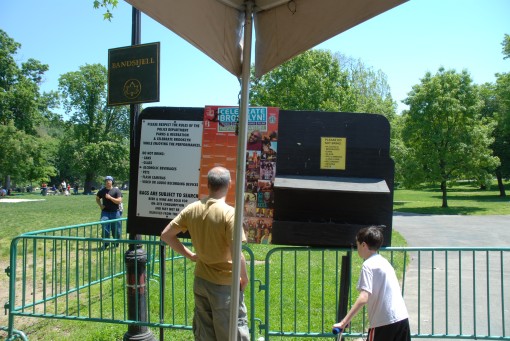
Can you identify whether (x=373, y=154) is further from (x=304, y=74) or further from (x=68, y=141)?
(x=68, y=141)

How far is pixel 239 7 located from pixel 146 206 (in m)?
2.79

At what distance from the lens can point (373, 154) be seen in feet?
13.9

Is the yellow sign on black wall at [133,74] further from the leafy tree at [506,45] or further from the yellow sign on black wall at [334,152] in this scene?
the leafy tree at [506,45]

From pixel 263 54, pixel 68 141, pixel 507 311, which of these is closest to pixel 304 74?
pixel 507 311

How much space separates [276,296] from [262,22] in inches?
199

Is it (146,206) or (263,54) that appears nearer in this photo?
(263,54)

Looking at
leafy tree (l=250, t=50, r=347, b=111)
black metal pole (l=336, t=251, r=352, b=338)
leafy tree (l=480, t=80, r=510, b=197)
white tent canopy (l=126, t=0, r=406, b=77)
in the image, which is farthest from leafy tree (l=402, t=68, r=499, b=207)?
white tent canopy (l=126, t=0, r=406, b=77)

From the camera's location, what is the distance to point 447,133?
28.3m

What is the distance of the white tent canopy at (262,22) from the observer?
2365mm

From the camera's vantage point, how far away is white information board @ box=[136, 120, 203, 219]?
4.58 m

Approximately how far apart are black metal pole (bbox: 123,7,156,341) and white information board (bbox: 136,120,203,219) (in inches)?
8.9

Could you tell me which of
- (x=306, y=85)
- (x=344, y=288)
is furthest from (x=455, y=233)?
(x=306, y=85)

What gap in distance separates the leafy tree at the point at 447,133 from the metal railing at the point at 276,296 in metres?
19.6

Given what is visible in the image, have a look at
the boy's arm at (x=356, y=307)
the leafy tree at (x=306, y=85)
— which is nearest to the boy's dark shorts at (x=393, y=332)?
the boy's arm at (x=356, y=307)
